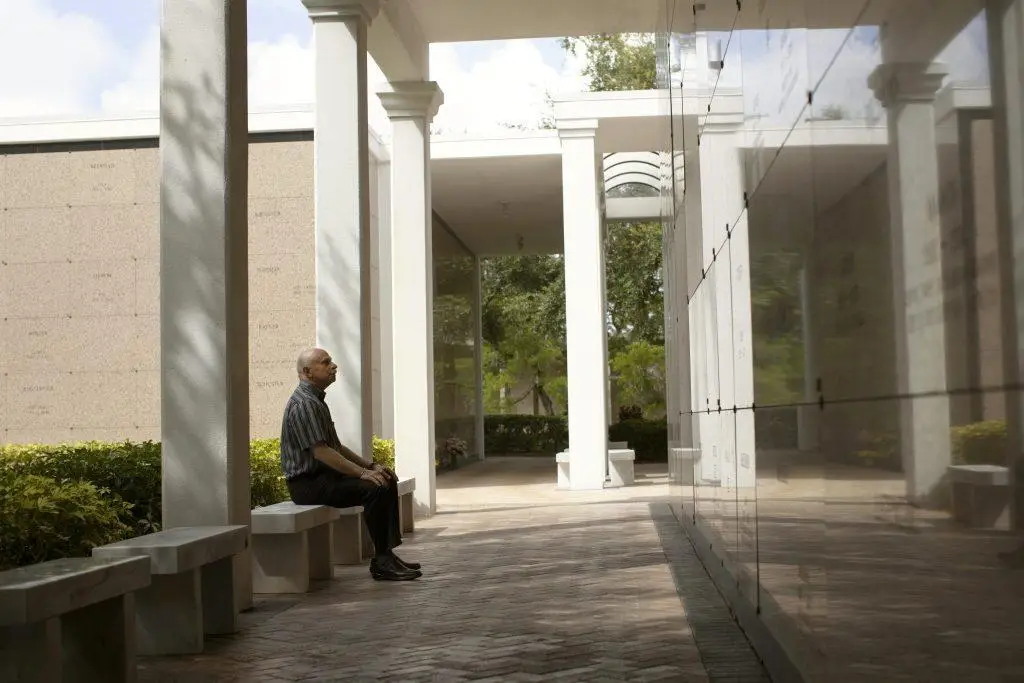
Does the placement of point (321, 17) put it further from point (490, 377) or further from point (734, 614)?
point (490, 377)

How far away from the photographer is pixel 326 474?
7871 millimetres

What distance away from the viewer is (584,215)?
1529 centimetres

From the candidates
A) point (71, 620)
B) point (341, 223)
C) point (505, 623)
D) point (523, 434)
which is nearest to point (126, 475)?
point (341, 223)

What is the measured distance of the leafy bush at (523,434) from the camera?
33.5 meters

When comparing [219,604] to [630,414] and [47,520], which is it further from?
[630,414]

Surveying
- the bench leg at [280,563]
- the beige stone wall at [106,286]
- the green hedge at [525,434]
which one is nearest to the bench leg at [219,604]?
the bench leg at [280,563]

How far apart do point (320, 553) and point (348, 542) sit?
1.11 meters

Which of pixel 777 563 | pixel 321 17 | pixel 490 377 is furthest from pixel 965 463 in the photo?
pixel 490 377

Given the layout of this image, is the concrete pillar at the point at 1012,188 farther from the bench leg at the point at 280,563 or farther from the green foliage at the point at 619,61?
the green foliage at the point at 619,61

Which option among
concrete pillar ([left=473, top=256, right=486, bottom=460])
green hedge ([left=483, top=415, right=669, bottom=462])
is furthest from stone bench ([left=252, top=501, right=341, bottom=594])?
green hedge ([left=483, top=415, right=669, bottom=462])

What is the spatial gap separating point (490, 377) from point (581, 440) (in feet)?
77.1

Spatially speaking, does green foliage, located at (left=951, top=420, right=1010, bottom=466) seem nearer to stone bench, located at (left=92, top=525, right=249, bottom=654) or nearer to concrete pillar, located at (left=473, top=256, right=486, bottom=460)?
stone bench, located at (left=92, top=525, right=249, bottom=654)

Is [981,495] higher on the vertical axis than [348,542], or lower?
higher

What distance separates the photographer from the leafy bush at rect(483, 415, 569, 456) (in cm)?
3347
